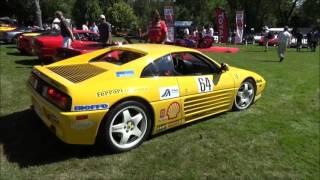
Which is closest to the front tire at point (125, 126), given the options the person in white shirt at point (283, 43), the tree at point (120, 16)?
the person in white shirt at point (283, 43)

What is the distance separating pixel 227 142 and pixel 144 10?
4903 centimetres

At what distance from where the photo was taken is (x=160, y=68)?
5434 millimetres

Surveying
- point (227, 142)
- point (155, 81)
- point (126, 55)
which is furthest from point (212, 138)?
point (126, 55)

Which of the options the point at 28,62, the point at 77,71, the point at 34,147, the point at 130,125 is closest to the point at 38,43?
the point at 28,62

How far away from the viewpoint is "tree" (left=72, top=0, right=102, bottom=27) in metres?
35.1

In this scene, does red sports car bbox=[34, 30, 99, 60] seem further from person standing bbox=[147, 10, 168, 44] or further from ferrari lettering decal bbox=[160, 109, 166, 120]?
ferrari lettering decal bbox=[160, 109, 166, 120]

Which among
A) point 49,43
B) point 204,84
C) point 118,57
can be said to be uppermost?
point 49,43

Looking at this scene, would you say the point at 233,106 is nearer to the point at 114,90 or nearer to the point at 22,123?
the point at 114,90

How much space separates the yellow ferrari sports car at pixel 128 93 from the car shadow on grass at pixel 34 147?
36 cm

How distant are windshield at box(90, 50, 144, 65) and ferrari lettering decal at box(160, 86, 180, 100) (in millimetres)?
623

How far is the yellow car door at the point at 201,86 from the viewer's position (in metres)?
5.65

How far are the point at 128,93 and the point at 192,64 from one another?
5.32 feet

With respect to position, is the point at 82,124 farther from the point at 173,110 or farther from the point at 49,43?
the point at 49,43

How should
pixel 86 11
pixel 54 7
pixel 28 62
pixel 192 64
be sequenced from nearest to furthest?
1. pixel 192 64
2. pixel 28 62
3. pixel 86 11
4. pixel 54 7
